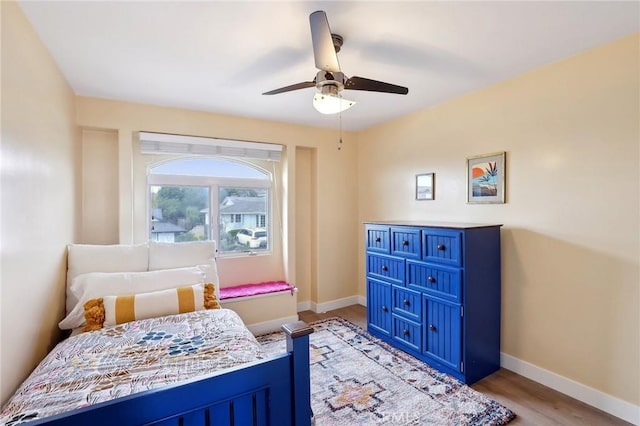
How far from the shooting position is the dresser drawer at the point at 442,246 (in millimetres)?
2406

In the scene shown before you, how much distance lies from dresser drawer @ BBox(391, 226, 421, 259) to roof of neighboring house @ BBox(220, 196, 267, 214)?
1740 mm

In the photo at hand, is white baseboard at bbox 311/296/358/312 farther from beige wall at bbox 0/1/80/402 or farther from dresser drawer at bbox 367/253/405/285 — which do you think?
beige wall at bbox 0/1/80/402

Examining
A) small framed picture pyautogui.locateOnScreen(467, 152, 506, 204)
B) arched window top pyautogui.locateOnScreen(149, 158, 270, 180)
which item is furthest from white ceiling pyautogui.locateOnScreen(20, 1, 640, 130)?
arched window top pyautogui.locateOnScreen(149, 158, 270, 180)

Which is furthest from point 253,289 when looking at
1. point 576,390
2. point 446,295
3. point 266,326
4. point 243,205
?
→ point 576,390

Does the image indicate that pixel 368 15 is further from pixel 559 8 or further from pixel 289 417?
pixel 289 417

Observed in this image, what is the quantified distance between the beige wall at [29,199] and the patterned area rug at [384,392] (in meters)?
1.74

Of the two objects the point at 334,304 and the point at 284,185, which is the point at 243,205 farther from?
the point at 334,304

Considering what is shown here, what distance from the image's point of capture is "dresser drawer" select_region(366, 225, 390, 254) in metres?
3.06

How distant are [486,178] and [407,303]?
133 cm

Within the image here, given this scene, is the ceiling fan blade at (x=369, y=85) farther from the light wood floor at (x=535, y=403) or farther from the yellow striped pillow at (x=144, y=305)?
the light wood floor at (x=535, y=403)

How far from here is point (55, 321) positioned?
85.8 inches

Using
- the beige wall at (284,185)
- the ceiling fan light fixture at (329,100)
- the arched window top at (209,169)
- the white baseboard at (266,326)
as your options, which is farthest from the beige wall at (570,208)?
the arched window top at (209,169)

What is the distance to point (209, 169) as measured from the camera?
11.7 ft

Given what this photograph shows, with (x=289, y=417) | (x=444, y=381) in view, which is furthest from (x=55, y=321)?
(x=444, y=381)
